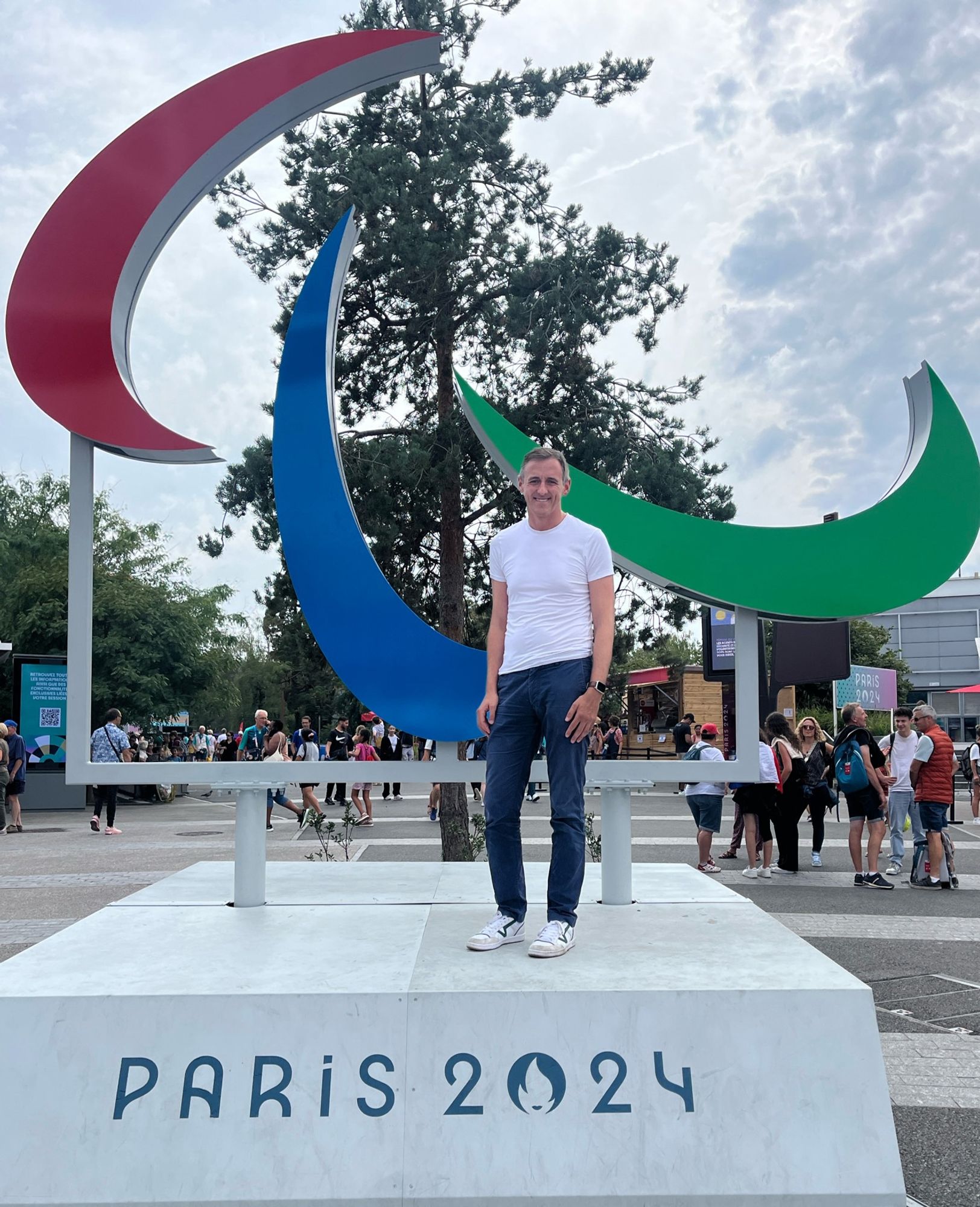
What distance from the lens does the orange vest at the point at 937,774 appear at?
9.70 metres

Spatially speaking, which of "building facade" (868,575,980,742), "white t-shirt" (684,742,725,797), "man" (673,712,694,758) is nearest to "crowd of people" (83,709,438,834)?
"white t-shirt" (684,742,725,797)

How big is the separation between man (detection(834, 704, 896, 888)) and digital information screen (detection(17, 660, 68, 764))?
15.3 m

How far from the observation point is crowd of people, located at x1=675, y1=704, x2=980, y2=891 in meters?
9.89

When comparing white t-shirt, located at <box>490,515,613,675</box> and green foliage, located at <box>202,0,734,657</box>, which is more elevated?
green foliage, located at <box>202,0,734,657</box>

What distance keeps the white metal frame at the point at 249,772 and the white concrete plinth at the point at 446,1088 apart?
4.41 ft

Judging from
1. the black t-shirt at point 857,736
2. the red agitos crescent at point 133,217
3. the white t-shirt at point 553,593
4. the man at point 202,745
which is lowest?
the man at point 202,745

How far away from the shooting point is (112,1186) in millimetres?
2826

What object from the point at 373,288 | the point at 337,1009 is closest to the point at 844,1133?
the point at 337,1009

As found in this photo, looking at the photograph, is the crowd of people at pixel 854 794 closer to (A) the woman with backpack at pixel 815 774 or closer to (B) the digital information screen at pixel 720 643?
(A) the woman with backpack at pixel 815 774

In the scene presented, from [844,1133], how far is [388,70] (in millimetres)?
5236

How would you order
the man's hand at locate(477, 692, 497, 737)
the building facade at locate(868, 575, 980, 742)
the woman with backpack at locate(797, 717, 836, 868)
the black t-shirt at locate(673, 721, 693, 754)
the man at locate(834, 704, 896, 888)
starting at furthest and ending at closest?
the building facade at locate(868, 575, 980, 742)
the black t-shirt at locate(673, 721, 693, 754)
the woman with backpack at locate(797, 717, 836, 868)
the man at locate(834, 704, 896, 888)
the man's hand at locate(477, 692, 497, 737)

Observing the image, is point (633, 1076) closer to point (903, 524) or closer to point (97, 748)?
point (903, 524)

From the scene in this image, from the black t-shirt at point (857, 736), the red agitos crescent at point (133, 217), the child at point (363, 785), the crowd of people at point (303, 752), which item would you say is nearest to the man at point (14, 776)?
the crowd of people at point (303, 752)

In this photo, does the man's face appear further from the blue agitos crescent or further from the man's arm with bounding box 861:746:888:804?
the man's arm with bounding box 861:746:888:804
